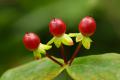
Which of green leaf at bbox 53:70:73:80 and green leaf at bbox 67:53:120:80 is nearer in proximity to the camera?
green leaf at bbox 67:53:120:80

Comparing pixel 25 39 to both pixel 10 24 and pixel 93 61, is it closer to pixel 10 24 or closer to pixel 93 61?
pixel 93 61

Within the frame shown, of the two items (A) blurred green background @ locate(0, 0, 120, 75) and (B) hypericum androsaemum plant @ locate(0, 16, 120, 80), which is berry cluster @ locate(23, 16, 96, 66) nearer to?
(B) hypericum androsaemum plant @ locate(0, 16, 120, 80)

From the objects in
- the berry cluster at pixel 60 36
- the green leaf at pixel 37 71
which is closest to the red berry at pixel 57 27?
the berry cluster at pixel 60 36

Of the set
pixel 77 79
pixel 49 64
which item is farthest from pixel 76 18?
pixel 77 79

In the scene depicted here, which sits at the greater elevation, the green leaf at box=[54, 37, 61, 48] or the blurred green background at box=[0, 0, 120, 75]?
the green leaf at box=[54, 37, 61, 48]

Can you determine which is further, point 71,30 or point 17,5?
point 17,5

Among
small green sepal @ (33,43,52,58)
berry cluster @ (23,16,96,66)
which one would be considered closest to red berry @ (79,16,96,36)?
berry cluster @ (23,16,96,66)
